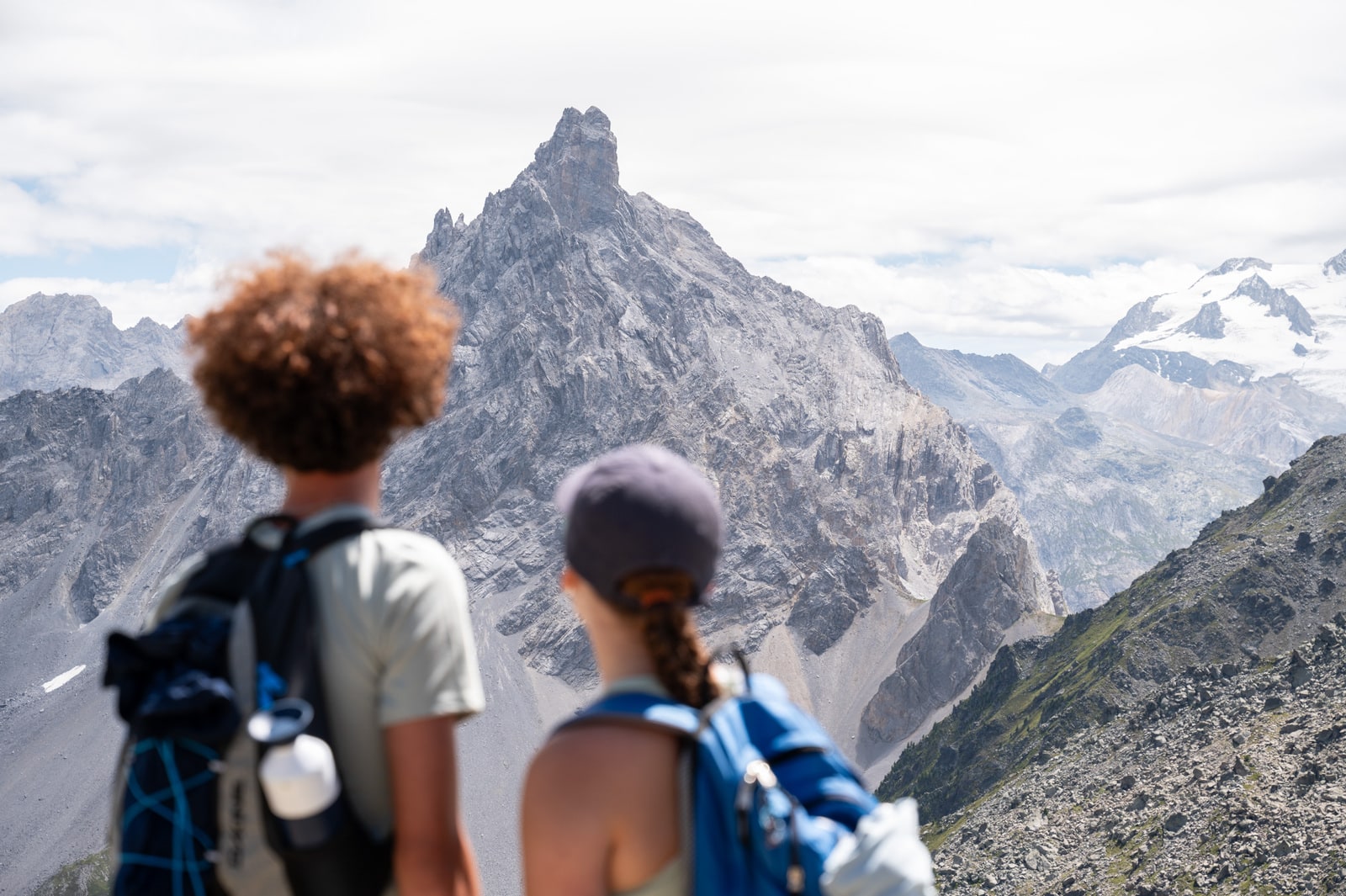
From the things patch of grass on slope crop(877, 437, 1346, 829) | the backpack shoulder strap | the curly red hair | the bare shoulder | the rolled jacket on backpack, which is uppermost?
the curly red hair

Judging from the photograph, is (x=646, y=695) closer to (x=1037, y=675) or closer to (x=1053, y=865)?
(x=1053, y=865)

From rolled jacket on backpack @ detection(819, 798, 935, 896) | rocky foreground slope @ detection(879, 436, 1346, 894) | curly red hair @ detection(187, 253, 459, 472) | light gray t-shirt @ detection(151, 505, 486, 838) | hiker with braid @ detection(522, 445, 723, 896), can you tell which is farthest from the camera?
rocky foreground slope @ detection(879, 436, 1346, 894)

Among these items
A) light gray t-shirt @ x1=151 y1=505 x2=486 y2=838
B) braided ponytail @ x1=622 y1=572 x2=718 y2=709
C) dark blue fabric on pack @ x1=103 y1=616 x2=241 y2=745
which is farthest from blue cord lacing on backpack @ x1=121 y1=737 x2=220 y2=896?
braided ponytail @ x1=622 y1=572 x2=718 y2=709

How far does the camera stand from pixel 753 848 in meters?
4.38

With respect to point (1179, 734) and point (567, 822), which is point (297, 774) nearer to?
point (567, 822)

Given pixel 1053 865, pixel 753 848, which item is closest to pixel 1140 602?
pixel 1053 865

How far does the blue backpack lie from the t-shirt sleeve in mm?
618

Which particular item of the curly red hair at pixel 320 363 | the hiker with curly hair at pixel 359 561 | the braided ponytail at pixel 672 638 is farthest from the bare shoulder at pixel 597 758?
the curly red hair at pixel 320 363

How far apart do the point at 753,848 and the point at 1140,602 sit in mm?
179713

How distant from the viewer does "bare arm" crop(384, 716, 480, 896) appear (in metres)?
4.72

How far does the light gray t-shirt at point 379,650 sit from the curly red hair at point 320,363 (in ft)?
1.68

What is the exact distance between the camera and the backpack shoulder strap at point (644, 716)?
4.45 m

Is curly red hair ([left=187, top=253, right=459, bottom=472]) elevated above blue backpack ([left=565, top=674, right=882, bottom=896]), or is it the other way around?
curly red hair ([left=187, top=253, right=459, bottom=472])

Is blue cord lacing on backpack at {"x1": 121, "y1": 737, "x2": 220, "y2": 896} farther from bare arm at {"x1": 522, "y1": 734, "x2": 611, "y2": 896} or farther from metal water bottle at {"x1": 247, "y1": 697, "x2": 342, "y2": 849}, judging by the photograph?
bare arm at {"x1": 522, "y1": 734, "x2": 611, "y2": 896}
